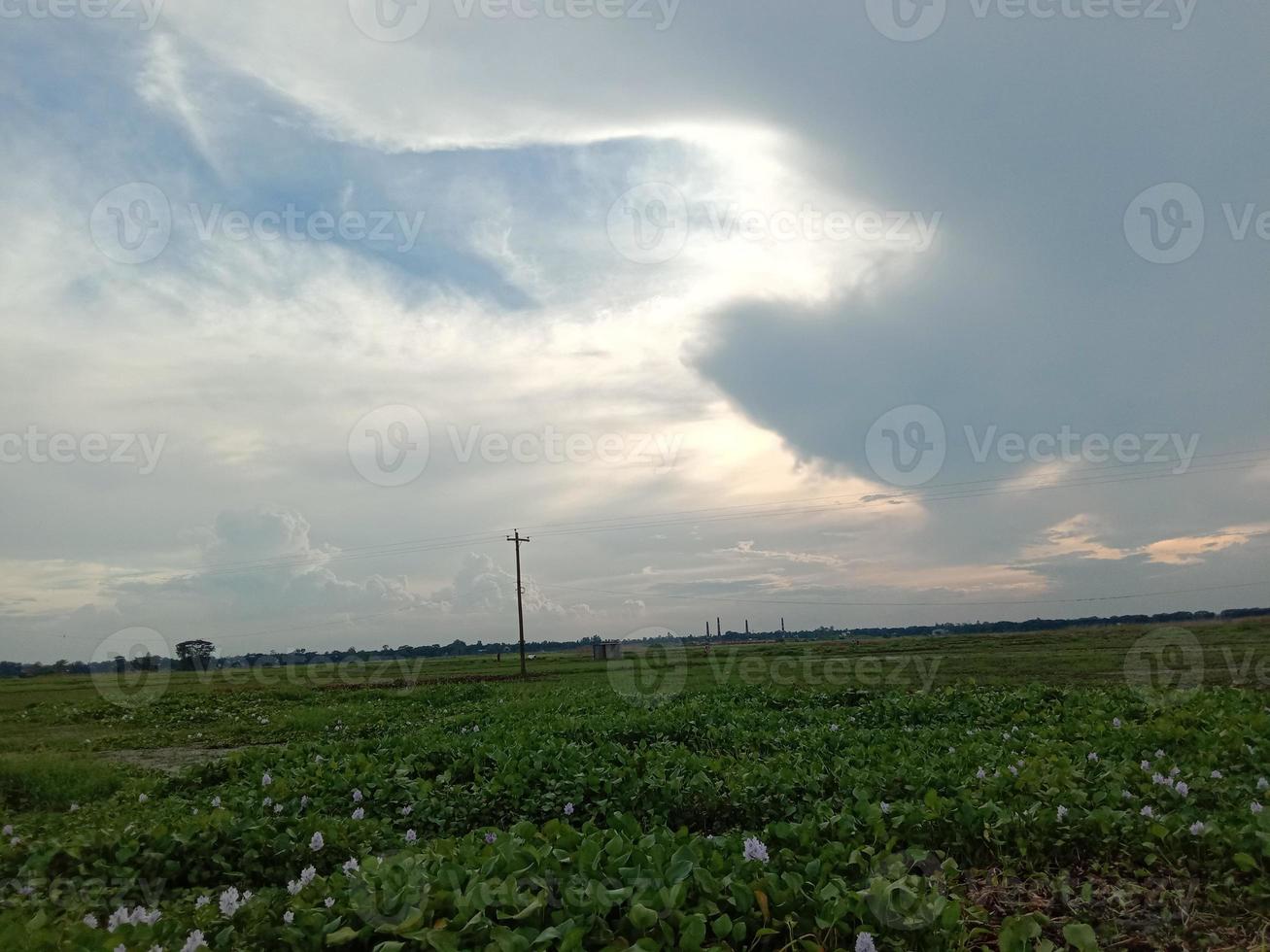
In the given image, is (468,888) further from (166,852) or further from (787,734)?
(787,734)

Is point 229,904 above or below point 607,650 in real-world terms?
above

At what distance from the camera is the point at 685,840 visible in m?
3.87

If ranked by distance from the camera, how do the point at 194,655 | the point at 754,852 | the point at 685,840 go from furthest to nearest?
the point at 194,655 → the point at 685,840 → the point at 754,852

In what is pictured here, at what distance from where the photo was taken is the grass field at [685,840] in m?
3.01

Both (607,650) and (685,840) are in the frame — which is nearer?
(685,840)

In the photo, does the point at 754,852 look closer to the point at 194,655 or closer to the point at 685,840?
the point at 685,840

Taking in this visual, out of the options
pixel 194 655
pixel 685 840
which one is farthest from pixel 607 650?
pixel 685 840

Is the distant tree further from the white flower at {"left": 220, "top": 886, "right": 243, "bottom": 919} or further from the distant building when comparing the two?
the white flower at {"left": 220, "top": 886, "right": 243, "bottom": 919}

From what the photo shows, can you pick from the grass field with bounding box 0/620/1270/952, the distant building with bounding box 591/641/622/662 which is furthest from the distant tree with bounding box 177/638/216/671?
the grass field with bounding box 0/620/1270/952

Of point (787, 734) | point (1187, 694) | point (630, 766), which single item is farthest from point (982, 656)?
point (630, 766)

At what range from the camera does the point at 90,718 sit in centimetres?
2458

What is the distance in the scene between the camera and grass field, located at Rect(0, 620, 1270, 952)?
9.88 feet

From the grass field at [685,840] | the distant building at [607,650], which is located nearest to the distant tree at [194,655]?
the distant building at [607,650]

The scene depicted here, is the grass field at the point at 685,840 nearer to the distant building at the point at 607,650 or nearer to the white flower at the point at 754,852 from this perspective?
the white flower at the point at 754,852
